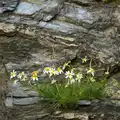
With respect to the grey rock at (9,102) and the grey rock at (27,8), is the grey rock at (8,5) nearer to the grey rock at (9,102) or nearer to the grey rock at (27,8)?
the grey rock at (27,8)

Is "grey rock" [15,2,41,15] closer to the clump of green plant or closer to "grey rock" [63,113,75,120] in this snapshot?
the clump of green plant

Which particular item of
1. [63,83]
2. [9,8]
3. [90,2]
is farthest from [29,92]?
[90,2]

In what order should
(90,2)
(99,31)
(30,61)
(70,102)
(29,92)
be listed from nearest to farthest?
(70,102)
(29,92)
(30,61)
(99,31)
(90,2)

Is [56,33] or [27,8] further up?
[27,8]

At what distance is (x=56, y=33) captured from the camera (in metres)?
5.46

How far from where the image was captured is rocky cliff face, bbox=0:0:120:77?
5207 mm

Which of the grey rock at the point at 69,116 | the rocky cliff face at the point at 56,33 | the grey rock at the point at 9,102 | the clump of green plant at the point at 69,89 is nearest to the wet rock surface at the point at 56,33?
the rocky cliff face at the point at 56,33

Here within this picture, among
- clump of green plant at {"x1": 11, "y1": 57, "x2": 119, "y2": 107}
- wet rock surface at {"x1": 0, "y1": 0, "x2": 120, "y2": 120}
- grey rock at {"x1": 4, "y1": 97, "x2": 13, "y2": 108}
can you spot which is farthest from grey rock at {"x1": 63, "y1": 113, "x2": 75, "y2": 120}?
wet rock surface at {"x1": 0, "y1": 0, "x2": 120, "y2": 120}

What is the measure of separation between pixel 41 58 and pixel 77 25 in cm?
76

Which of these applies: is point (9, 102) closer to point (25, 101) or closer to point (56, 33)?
point (25, 101)

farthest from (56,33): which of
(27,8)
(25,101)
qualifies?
(25,101)

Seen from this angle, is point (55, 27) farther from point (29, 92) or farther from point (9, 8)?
point (29, 92)

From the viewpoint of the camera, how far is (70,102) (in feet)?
13.6

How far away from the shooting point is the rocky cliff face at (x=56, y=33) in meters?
5.21
